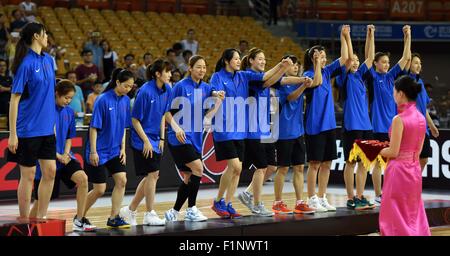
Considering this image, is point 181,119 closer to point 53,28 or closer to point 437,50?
point 53,28

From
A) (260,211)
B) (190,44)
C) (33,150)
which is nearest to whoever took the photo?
(33,150)

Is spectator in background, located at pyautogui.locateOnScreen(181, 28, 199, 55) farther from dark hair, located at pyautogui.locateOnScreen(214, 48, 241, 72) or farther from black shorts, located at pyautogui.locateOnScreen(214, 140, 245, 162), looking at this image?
black shorts, located at pyautogui.locateOnScreen(214, 140, 245, 162)

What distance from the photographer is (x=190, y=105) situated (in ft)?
32.7

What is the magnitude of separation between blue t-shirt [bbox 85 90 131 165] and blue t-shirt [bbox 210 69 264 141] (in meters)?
1.19

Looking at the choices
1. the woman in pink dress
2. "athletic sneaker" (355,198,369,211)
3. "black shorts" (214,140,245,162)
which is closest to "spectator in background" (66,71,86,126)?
"black shorts" (214,140,245,162)

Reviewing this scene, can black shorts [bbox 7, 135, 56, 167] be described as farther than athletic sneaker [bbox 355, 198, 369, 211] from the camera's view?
No

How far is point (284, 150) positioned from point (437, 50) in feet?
58.7

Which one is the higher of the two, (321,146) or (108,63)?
(108,63)

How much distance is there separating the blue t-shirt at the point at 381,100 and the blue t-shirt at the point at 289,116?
1.47 m

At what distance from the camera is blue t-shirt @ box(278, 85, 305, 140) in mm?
10688

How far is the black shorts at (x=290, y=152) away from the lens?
1070cm

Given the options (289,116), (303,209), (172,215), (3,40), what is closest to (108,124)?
(172,215)

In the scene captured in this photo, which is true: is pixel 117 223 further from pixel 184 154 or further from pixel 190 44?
pixel 190 44

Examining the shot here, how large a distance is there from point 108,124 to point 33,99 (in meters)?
0.99
